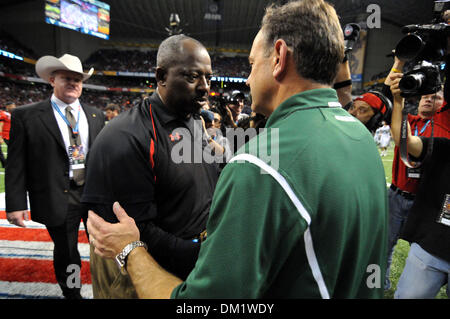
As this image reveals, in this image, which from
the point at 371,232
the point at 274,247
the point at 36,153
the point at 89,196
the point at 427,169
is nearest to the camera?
the point at 274,247

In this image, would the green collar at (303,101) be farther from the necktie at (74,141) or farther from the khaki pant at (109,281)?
the necktie at (74,141)

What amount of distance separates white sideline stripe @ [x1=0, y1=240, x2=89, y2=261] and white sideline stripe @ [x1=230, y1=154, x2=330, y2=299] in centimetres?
332

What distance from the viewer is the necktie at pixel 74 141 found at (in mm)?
2408

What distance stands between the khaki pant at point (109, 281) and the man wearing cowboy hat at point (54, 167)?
50.2 inches

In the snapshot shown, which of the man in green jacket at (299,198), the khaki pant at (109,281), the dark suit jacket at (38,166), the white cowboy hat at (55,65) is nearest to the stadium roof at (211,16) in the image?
the white cowboy hat at (55,65)

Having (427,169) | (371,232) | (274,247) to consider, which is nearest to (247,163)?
(274,247)

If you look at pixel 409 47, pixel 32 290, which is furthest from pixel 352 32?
pixel 32 290

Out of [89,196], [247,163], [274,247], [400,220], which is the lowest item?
[400,220]

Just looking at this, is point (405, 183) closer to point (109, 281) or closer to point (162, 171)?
point (162, 171)

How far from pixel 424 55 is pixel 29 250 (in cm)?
455

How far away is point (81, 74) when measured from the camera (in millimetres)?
2514

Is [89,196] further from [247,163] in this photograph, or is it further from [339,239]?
[339,239]
